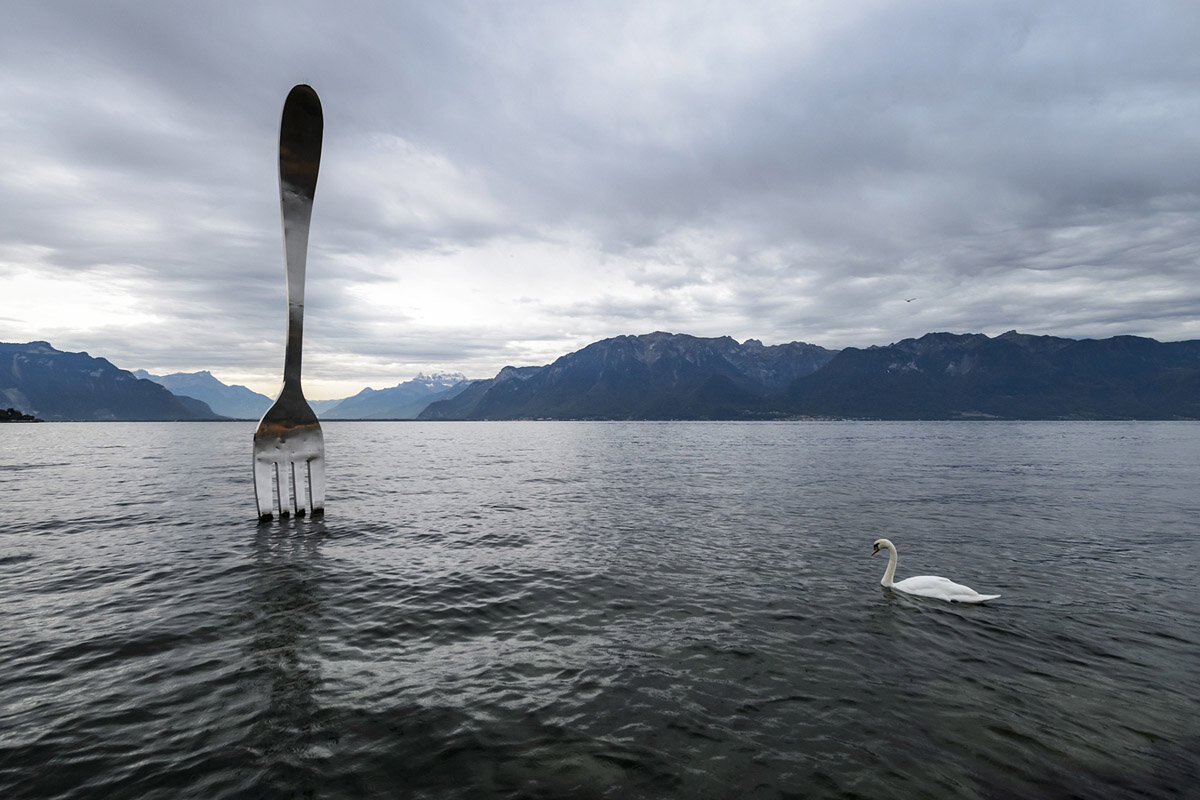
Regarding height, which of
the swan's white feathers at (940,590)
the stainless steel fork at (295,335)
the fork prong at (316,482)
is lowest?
the swan's white feathers at (940,590)

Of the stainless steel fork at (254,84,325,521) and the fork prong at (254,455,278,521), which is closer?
the stainless steel fork at (254,84,325,521)

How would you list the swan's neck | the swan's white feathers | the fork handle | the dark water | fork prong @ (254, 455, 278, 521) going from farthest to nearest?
fork prong @ (254, 455, 278, 521), the fork handle, the swan's neck, the swan's white feathers, the dark water

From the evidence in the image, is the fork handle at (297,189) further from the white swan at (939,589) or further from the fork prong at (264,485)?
the white swan at (939,589)

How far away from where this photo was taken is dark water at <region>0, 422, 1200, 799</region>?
25.4 feet

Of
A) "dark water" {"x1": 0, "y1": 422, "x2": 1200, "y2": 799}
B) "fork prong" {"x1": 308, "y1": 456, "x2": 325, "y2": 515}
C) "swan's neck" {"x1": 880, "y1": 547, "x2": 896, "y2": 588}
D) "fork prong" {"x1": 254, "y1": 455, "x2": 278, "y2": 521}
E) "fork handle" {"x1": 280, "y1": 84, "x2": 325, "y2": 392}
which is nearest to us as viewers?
"dark water" {"x1": 0, "y1": 422, "x2": 1200, "y2": 799}

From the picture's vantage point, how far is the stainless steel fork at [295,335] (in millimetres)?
20438

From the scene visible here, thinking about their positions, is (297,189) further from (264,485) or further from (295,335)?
(264,485)

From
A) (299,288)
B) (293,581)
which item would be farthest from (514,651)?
(299,288)

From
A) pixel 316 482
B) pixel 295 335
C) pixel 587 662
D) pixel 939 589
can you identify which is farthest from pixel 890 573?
pixel 316 482

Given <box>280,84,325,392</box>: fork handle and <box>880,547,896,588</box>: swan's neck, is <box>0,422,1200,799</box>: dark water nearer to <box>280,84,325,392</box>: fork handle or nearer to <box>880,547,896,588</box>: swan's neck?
<box>880,547,896,588</box>: swan's neck

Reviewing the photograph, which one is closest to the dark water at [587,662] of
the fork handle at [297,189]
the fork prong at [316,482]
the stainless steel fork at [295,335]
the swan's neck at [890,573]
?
Answer: the swan's neck at [890,573]

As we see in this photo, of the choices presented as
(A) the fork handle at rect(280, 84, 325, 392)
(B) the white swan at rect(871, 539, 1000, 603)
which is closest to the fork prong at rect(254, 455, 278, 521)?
(A) the fork handle at rect(280, 84, 325, 392)

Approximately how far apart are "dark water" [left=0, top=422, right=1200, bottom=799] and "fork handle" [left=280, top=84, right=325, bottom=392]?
9.17 m

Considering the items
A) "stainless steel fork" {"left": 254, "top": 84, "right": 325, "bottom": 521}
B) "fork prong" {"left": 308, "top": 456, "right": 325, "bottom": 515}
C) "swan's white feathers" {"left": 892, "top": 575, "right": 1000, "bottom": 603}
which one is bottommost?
"swan's white feathers" {"left": 892, "top": 575, "right": 1000, "bottom": 603}
